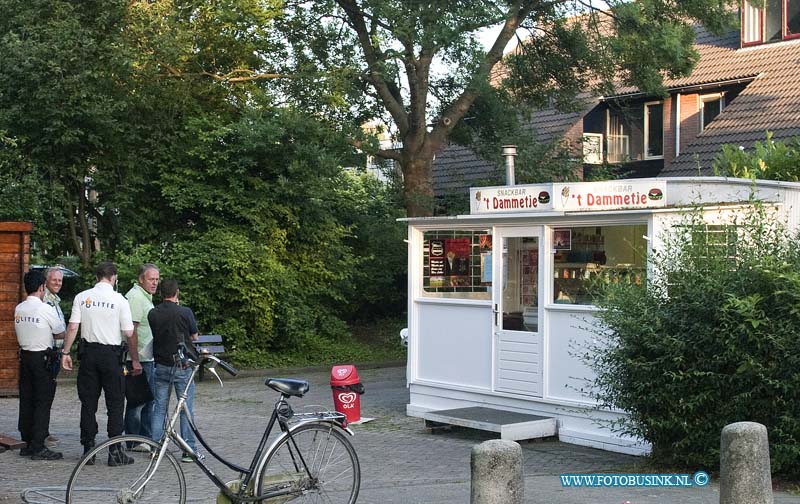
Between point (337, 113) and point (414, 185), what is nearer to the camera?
point (337, 113)

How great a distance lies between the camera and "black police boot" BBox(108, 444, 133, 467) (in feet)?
22.4

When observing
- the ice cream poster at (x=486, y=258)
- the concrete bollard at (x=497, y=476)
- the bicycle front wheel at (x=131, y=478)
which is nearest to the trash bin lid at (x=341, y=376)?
the ice cream poster at (x=486, y=258)

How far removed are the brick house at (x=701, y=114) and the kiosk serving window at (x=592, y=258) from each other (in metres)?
11.5

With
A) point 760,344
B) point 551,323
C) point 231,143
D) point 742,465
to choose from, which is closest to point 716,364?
point 760,344

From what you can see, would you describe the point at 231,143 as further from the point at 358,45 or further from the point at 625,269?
the point at 625,269

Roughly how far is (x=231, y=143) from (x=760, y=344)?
43.1 feet

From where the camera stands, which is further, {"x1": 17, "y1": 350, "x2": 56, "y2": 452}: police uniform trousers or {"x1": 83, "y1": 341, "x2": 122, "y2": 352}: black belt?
{"x1": 17, "y1": 350, "x2": 56, "y2": 452}: police uniform trousers

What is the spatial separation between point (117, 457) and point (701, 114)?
74.0ft

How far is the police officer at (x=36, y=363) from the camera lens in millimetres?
10352

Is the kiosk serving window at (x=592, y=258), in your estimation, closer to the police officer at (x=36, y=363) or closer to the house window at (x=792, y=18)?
the police officer at (x=36, y=363)

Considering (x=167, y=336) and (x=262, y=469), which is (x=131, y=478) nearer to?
(x=262, y=469)

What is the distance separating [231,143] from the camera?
2003 cm

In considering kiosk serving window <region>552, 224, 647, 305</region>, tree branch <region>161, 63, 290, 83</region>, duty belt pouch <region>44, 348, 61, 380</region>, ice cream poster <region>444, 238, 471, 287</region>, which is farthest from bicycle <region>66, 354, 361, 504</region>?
tree branch <region>161, 63, 290, 83</region>

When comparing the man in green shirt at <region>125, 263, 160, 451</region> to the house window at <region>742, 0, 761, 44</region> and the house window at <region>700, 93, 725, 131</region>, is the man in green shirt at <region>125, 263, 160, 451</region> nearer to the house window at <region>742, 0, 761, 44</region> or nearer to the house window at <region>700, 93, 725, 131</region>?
the house window at <region>700, 93, 725, 131</region>
